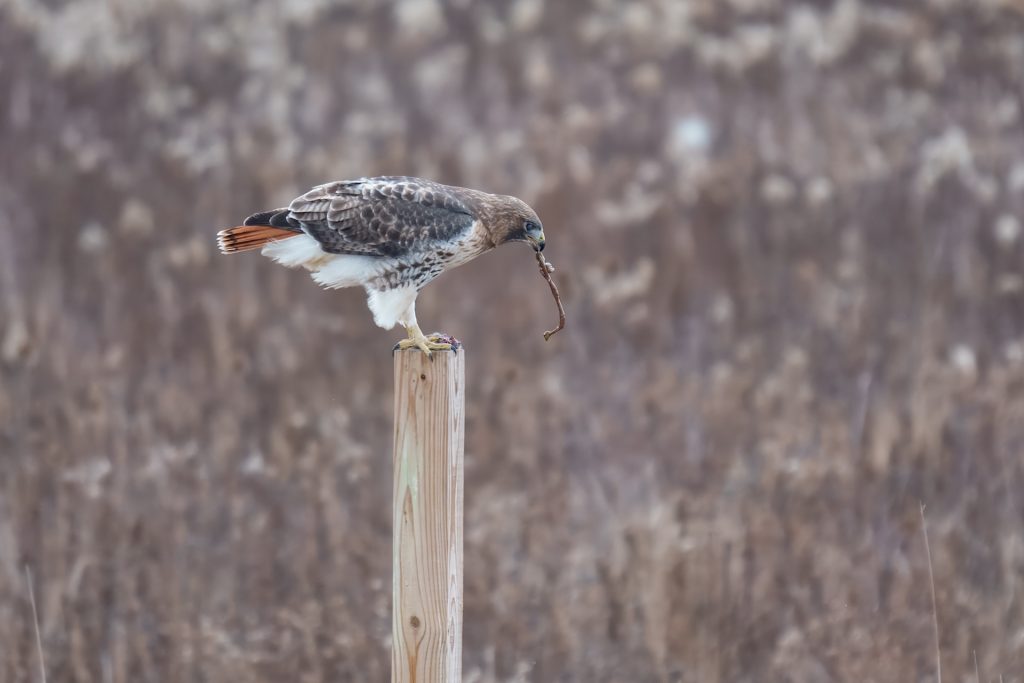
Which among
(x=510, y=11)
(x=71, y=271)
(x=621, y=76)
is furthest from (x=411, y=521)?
(x=510, y=11)

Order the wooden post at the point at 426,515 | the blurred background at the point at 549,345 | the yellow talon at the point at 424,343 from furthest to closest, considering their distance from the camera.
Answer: the blurred background at the point at 549,345 → the yellow talon at the point at 424,343 → the wooden post at the point at 426,515

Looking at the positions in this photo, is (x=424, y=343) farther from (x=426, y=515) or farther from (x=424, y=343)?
(x=426, y=515)

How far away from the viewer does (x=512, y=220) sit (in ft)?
11.2

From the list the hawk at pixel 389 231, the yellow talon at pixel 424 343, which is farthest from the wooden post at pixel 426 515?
the hawk at pixel 389 231

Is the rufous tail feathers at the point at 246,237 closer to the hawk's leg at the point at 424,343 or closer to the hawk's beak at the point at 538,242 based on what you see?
the hawk's leg at the point at 424,343

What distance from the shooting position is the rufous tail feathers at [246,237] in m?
3.29

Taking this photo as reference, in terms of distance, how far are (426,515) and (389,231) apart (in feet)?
2.87

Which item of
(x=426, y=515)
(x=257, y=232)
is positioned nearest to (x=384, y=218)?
(x=257, y=232)

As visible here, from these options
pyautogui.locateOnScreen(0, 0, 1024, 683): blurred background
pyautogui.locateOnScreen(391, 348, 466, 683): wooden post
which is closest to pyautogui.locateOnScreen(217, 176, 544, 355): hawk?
pyautogui.locateOnScreen(391, 348, 466, 683): wooden post

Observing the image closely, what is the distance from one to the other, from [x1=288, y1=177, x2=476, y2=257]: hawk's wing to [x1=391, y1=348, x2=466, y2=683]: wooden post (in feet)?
1.82

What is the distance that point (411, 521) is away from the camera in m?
2.85

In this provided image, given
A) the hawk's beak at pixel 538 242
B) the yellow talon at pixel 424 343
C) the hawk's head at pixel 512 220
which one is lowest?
the yellow talon at pixel 424 343

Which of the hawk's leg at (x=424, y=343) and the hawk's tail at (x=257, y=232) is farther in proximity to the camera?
the hawk's tail at (x=257, y=232)

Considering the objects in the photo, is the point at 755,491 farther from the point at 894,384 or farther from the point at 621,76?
the point at 621,76
